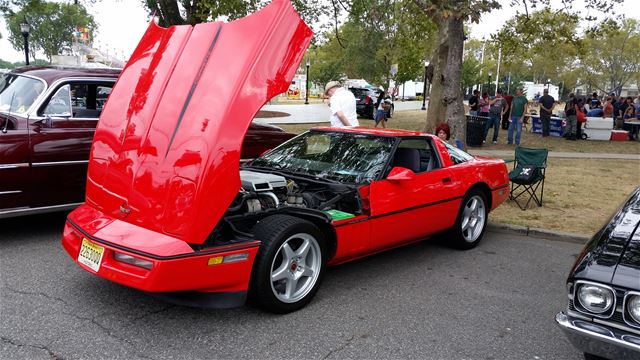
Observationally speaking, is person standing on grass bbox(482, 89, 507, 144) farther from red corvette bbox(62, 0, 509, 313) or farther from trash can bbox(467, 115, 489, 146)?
red corvette bbox(62, 0, 509, 313)

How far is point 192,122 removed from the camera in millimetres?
3572

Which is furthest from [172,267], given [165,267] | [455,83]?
[455,83]

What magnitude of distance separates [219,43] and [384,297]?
2442 millimetres

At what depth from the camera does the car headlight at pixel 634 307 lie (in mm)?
2467

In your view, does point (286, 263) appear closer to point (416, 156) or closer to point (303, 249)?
point (303, 249)

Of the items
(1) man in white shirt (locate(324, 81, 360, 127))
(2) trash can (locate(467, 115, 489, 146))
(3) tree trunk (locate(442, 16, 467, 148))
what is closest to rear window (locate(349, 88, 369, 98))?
(2) trash can (locate(467, 115, 489, 146))

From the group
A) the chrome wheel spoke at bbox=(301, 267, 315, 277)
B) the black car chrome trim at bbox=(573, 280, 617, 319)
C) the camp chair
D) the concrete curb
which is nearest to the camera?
the black car chrome trim at bbox=(573, 280, 617, 319)

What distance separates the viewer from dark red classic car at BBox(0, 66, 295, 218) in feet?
16.5

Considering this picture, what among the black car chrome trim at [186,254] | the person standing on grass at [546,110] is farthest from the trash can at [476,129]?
the black car chrome trim at [186,254]

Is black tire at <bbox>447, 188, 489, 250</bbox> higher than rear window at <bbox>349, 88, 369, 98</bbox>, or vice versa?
rear window at <bbox>349, 88, 369, 98</bbox>

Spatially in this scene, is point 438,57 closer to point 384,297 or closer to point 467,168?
point 467,168

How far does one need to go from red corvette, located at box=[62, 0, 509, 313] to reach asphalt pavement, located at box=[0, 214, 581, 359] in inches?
11.0

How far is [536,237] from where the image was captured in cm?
642

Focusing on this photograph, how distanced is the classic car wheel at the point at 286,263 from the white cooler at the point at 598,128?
1659 centimetres
